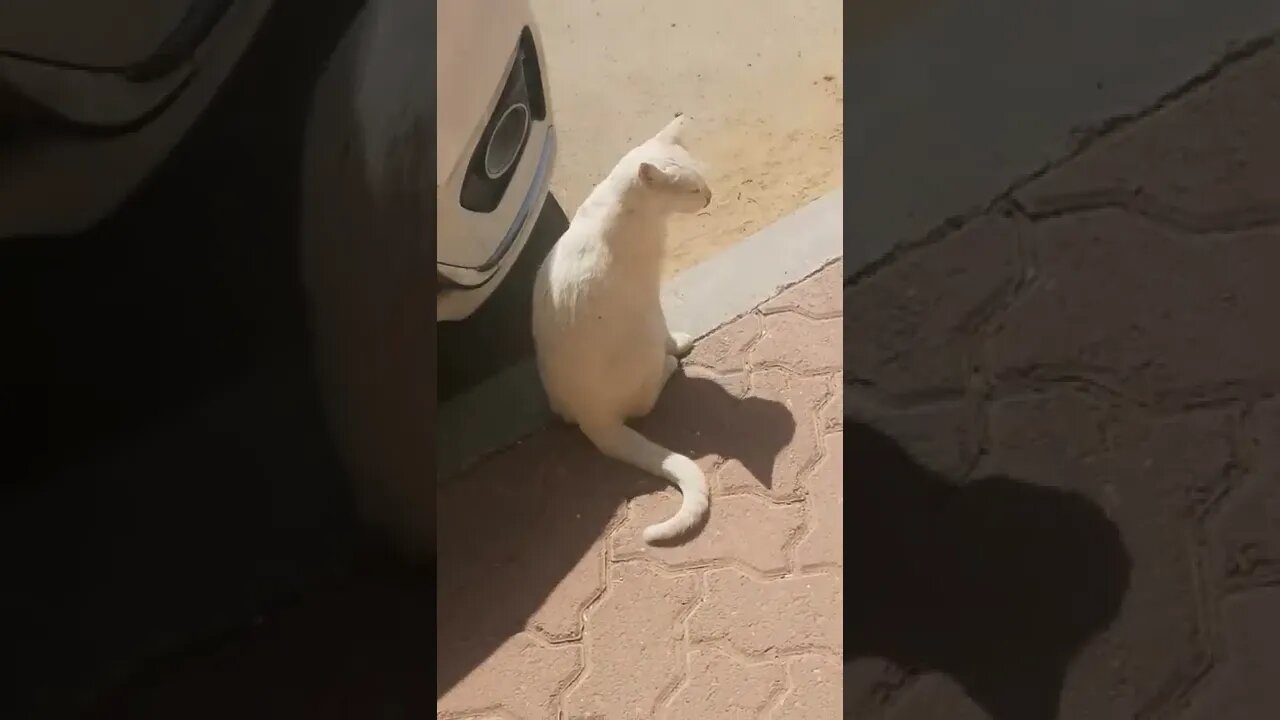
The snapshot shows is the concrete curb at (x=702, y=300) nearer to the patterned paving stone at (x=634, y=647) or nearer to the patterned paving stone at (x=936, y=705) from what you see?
the patterned paving stone at (x=634, y=647)

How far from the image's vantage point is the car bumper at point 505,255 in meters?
0.75

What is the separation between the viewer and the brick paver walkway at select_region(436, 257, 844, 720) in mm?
698

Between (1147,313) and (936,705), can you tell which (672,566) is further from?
(1147,313)

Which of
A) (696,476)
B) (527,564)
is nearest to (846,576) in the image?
(696,476)

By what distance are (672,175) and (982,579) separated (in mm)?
438

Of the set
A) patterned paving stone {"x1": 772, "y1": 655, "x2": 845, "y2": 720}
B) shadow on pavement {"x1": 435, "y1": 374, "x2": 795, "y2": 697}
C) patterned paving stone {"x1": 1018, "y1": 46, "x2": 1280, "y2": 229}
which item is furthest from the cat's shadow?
patterned paving stone {"x1": 1018, "y1": 46, "x2": 1280, "y2": 229}

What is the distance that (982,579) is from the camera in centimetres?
71

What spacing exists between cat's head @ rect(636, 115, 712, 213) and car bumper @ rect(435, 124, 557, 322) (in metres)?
0.10

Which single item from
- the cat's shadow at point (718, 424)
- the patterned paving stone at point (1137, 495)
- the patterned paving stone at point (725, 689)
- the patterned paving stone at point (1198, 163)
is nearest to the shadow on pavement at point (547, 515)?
the cat's shadow at point (718, 424)

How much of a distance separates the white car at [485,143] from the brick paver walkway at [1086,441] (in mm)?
321

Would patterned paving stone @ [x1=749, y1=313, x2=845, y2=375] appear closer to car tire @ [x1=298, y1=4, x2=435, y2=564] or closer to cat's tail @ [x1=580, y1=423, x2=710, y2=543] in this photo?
cat's tail @ [x1=580, y1=423, x2=710, y2=543]

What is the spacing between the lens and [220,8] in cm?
72

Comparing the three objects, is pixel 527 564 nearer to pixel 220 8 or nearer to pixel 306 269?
pixel 306 269

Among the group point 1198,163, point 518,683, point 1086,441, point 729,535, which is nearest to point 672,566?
point 729,535
